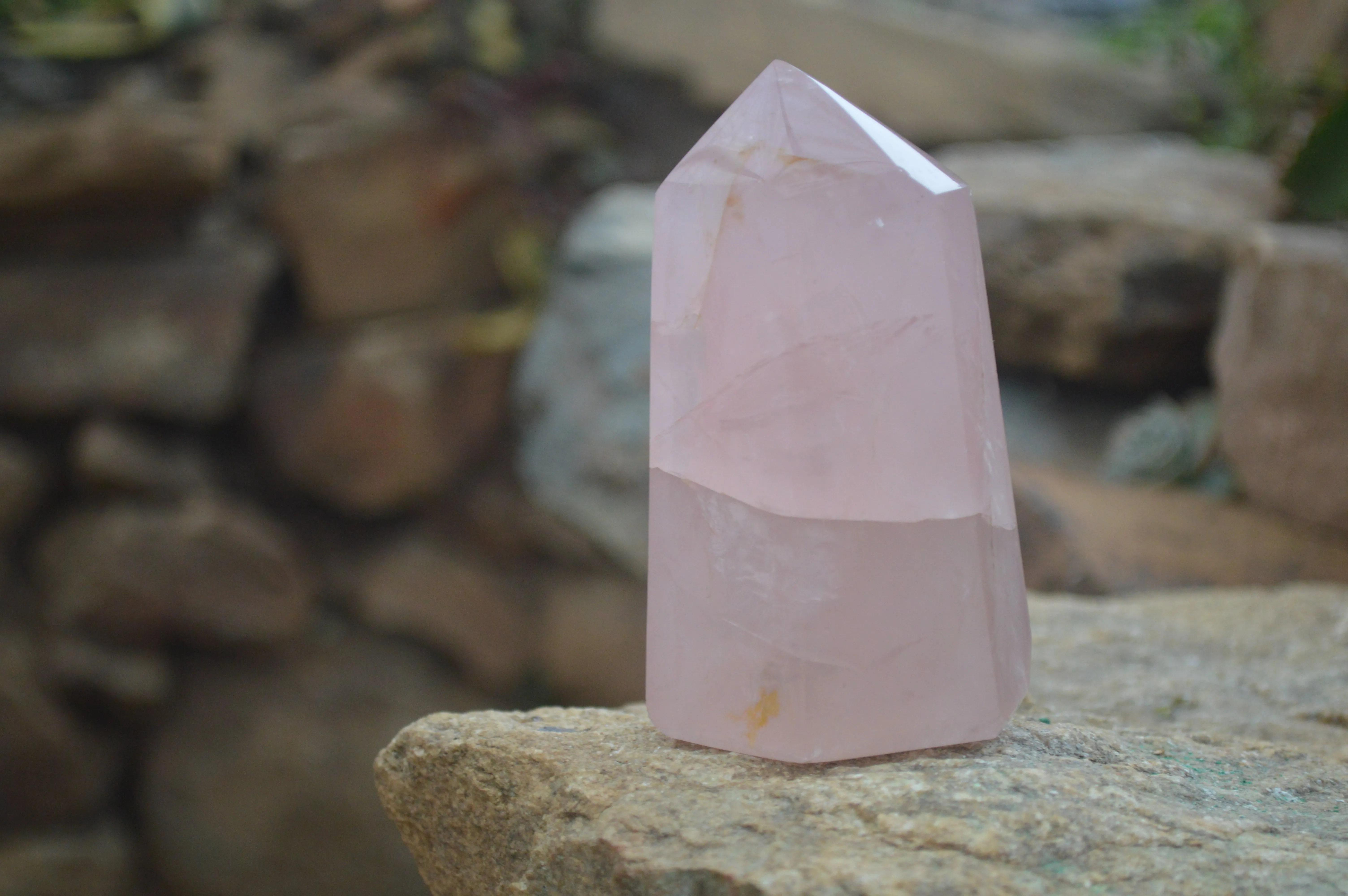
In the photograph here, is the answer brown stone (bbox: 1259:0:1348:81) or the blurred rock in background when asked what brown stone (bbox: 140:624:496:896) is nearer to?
the blurred rock in background

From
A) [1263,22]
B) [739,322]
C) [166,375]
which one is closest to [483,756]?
[739,322]

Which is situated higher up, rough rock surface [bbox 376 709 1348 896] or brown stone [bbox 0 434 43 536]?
rough rock surface [bbox 376 709 1348 896]

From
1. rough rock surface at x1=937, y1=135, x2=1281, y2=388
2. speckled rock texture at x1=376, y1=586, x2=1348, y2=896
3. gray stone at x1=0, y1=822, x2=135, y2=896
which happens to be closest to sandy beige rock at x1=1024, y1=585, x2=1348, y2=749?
speckled rock texture at x1=376, y1=586, x2=1348, y2=896

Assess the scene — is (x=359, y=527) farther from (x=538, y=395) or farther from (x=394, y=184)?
(x=394, y=184)

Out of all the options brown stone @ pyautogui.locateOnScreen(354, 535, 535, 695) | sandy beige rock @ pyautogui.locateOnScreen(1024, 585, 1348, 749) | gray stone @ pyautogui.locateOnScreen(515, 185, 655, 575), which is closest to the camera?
sandy beige rock @ pyautogui.locateOnScreen(1024, 585, 1348, 749)

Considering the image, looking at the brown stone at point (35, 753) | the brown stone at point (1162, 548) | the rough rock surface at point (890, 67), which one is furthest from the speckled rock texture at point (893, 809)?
the rough rock surface at point (890, 67)

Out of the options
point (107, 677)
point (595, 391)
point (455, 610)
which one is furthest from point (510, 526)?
point (107, 677)
